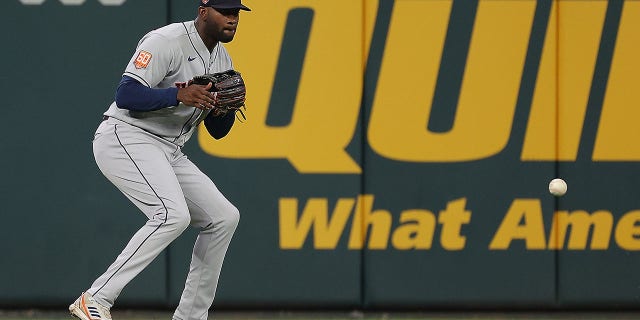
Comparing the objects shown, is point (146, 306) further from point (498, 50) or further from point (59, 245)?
point (498, 50)

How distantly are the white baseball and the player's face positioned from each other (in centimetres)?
241

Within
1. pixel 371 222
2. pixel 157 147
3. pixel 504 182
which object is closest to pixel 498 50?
pixel 504 182

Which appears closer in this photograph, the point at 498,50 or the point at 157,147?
the point at 157,147

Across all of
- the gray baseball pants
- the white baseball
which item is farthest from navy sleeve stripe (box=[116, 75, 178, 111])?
the white baseball

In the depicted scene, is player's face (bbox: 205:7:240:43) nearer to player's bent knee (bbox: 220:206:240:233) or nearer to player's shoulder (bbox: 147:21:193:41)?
player's shoulder (bbox: 147:21:193:41)

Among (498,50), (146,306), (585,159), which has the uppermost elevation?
(498,50)

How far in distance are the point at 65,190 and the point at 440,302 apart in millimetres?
2433

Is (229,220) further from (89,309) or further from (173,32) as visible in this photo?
(173,32)

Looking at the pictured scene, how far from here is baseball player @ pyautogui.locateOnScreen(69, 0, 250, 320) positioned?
219 inches

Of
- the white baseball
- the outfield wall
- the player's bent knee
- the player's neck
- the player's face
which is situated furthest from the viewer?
the outfield wall

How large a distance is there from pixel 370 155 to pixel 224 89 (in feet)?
6.57

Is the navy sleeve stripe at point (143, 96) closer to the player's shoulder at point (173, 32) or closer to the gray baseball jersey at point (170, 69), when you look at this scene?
the gray baseball jersey at point (170, 69)

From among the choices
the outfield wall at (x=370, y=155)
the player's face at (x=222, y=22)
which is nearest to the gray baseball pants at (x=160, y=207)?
the player's face at (x=222, y=22)

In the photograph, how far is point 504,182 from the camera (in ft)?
24.6
